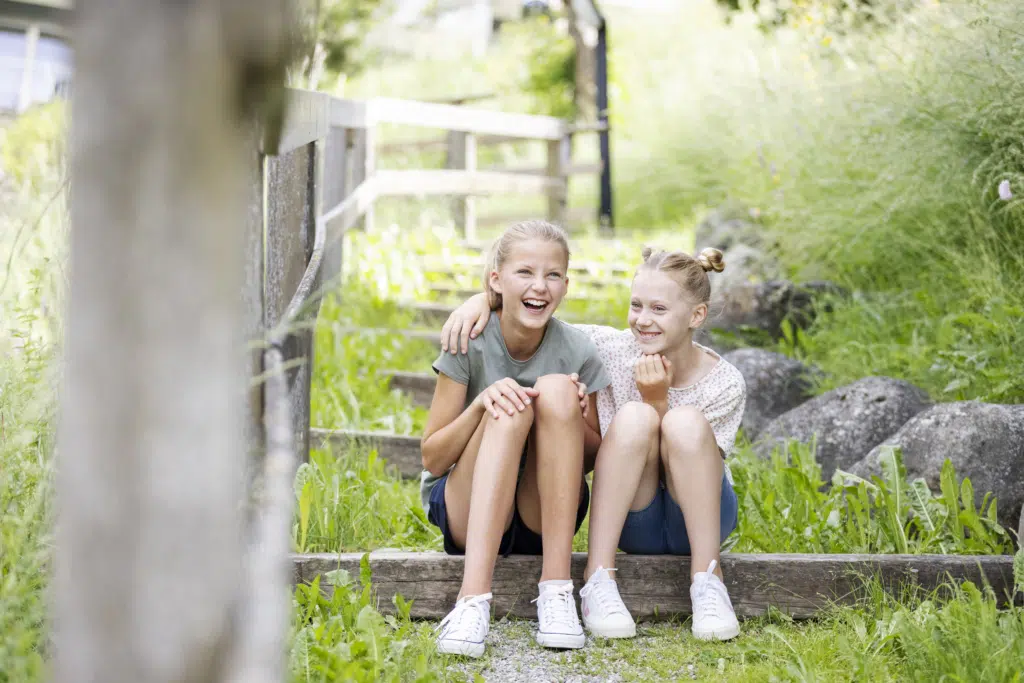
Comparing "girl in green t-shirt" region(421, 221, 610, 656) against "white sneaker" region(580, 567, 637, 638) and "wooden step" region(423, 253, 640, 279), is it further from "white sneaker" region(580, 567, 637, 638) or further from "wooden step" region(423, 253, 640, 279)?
"wooden step" region(423, 253, 640, 279)

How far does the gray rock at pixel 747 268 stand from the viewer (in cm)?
487

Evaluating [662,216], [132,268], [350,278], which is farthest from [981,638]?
[662,216]

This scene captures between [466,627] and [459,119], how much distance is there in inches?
196

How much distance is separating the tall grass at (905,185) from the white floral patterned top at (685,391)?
3.15 ft

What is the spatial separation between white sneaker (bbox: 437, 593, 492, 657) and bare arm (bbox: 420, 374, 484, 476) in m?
0.35

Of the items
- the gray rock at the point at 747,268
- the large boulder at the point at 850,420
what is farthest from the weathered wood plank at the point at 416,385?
the gray rock at the point at 747,268

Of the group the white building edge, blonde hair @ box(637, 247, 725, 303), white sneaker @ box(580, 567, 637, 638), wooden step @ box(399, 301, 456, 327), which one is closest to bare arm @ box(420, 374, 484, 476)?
white sneaker @ box(580, 567, 637, 638)

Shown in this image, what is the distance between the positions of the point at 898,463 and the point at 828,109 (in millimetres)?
2596

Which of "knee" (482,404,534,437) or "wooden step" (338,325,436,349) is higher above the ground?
"wooden step" (338,325,436,349)

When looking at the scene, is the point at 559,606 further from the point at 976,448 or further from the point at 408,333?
the point at 408,333

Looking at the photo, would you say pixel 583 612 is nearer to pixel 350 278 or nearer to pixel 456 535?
pixel 456 535

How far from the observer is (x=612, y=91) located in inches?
404

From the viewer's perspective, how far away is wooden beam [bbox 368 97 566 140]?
5.82 meters

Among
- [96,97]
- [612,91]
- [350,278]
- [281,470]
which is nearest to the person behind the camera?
[96,97]
